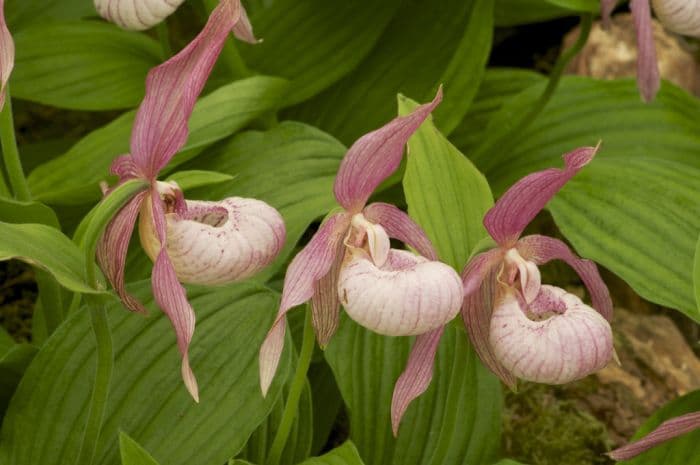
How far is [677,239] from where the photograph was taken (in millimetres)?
1592

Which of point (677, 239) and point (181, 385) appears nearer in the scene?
point (181, 385)

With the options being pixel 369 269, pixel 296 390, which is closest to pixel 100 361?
pixel 296 390

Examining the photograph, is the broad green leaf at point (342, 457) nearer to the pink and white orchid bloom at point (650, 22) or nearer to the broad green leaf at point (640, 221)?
the broad green leaf at point (640, 221)

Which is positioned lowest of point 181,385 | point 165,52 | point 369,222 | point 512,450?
point 512,450

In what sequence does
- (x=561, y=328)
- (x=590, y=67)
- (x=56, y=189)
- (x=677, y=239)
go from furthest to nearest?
(x=590, y=67)
(x=56, y=189)
(x=677, y=239)
(x=561, y=328)

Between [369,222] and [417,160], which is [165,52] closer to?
[417,160]

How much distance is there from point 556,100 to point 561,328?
107cm

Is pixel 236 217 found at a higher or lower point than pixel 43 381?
higher

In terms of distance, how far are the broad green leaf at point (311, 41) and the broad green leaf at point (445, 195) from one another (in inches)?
25.2

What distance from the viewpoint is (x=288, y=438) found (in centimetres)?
153

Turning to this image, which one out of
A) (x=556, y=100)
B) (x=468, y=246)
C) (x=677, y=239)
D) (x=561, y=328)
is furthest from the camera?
(x=556, y=100)

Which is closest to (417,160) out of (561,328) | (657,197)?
(561,328)

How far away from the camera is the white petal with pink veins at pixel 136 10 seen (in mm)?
1528

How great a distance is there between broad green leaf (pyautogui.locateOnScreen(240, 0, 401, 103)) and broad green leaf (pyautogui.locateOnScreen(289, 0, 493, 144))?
0.07 meters
